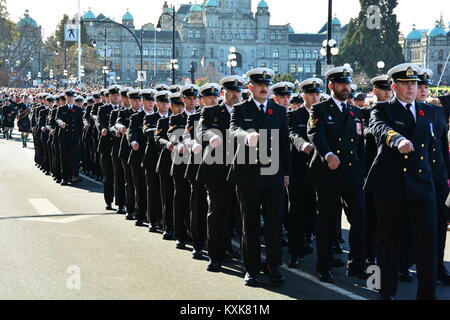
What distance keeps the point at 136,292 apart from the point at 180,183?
2.79 m

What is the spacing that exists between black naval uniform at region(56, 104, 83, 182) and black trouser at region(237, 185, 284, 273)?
1025 centimetres

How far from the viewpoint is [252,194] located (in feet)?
26.3

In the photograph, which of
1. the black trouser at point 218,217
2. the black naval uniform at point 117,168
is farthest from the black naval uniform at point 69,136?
the black trouser at point 218,217

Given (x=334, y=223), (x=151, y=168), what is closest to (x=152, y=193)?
(x=151, y=168)

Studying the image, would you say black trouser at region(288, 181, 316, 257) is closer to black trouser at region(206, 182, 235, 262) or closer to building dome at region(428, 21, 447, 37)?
black trouser at region(206, 182, 235, 262)

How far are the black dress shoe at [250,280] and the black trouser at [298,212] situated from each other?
1.11 meters

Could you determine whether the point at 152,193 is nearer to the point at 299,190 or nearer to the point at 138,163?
the point at 138,163

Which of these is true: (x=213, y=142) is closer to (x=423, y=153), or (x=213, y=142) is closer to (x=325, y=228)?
(x=325, y=228)

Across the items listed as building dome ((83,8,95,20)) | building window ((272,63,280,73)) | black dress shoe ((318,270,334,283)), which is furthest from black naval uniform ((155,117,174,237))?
building window ((272,63,280,73))

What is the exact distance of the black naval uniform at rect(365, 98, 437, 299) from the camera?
676 cm

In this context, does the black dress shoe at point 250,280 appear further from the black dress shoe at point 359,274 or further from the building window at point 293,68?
the building window at point 293,68

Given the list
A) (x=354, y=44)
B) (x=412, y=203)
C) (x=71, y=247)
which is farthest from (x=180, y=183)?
(x=354, y=44)

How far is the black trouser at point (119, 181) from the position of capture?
42.6ft

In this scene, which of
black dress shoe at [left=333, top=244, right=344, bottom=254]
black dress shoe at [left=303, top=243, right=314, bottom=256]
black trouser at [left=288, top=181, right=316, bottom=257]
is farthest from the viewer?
black dress shoe at [left=333, top=244, right=344, bottom=254]
